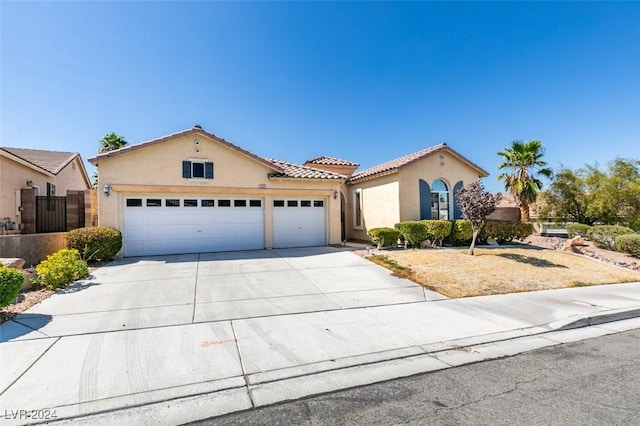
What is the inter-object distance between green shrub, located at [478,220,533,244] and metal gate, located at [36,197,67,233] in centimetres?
2068

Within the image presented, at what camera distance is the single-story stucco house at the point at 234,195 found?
1230cm

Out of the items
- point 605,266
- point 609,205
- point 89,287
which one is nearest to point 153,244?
point 89,287

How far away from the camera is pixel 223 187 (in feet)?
43.8

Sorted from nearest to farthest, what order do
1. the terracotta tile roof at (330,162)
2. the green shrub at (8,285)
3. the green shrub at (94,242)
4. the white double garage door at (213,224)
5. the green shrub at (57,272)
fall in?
the green shrub at (8,285)
the green shrub at (57,272)
the green shrub at (94,242)
the white double garage door at (213,224)
the terracotta tile roof at (330,162)

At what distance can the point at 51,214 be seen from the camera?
13766 millimetres

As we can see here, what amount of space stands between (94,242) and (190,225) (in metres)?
3.46

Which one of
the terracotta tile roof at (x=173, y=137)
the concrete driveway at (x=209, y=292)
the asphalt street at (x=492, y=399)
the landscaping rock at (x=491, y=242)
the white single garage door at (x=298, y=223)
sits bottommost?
the asphalt street at (x=492, y=399)

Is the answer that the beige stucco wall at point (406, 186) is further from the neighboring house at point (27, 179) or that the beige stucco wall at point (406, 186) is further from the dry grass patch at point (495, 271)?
the neighboring house at point (27, 179)

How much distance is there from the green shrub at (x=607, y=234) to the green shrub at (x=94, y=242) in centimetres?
2466

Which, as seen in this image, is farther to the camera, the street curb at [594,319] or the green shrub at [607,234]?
the green shrub at [607,234]

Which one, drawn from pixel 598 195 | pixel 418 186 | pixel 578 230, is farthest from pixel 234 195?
pixel 598 195

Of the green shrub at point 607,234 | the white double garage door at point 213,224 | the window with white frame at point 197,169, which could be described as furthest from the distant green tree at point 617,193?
the window with white frame at point 197,169

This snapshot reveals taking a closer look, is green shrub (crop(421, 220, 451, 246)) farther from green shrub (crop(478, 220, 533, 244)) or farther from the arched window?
green shrub (crop(478, 220, 533, 244))

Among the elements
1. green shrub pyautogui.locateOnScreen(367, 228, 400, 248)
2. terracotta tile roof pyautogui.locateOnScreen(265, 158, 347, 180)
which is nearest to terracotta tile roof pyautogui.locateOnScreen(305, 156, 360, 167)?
terracotta tile roof pyautogui.locateOnScreen(265, 158, 347, 180)
